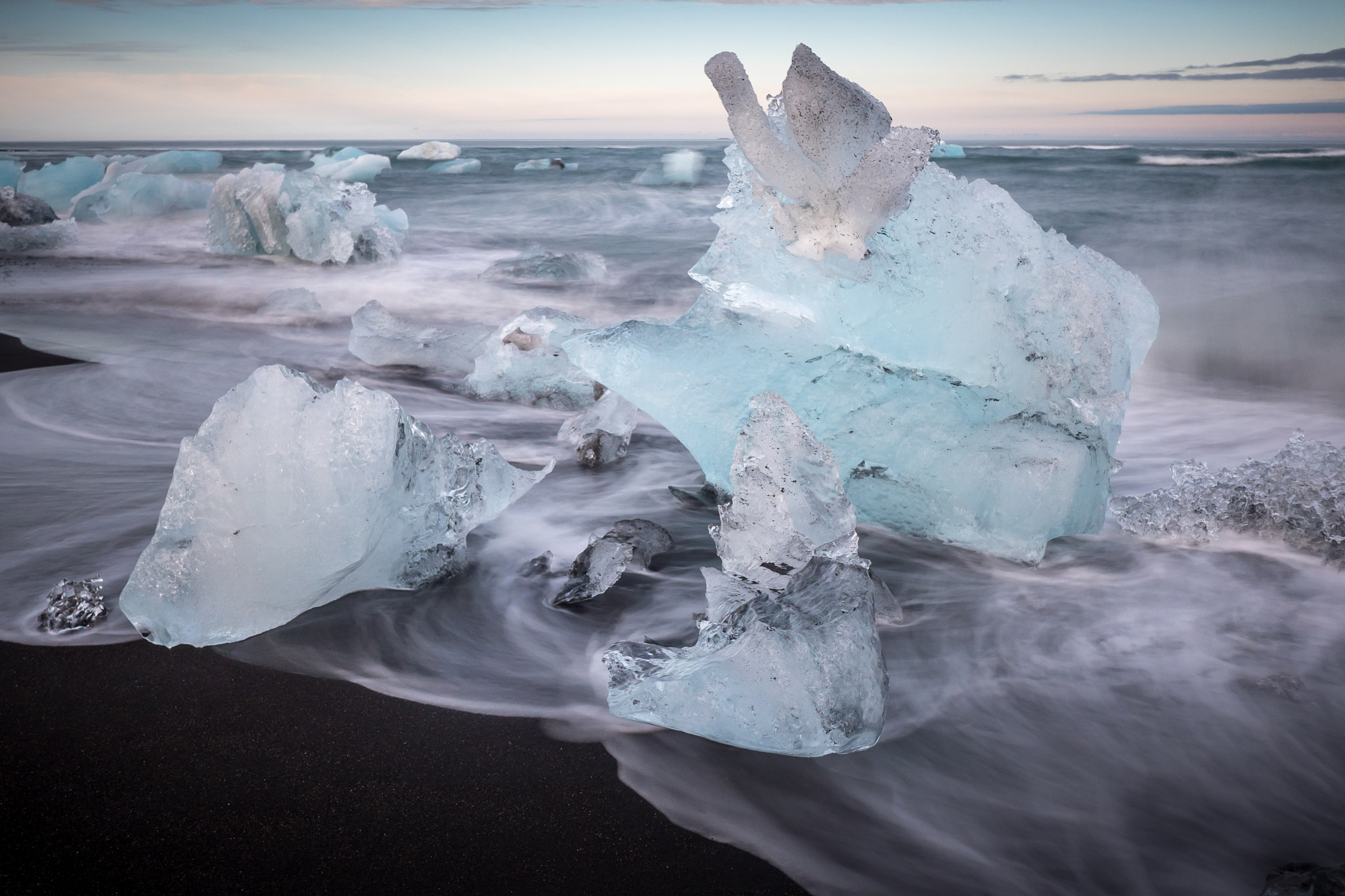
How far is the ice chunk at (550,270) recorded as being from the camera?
24.2 feet

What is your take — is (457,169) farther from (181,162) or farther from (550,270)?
(550,270)

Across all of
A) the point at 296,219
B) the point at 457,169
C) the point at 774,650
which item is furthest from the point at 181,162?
the point at 774,650

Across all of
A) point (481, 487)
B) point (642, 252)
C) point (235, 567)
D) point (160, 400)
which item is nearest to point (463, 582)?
point (481, 487)

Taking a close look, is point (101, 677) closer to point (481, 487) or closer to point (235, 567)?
point (235, 567)

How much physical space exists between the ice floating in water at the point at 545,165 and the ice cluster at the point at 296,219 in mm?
13724

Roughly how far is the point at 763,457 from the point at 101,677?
147 centimetres

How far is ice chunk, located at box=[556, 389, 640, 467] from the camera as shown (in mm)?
3246

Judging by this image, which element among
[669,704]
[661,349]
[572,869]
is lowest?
[572,869]

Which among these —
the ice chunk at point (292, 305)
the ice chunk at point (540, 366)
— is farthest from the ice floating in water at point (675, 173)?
the ice chunk at point (540, 366)

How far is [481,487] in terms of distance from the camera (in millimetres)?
2375

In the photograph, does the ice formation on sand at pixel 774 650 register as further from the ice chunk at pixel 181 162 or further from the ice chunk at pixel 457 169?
the ice chunk at pixel 457 169

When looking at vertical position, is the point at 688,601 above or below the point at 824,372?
below

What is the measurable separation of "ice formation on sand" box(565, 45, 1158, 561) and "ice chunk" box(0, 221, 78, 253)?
904 centimetres

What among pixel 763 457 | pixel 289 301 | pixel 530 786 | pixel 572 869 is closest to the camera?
pixel 572 869
